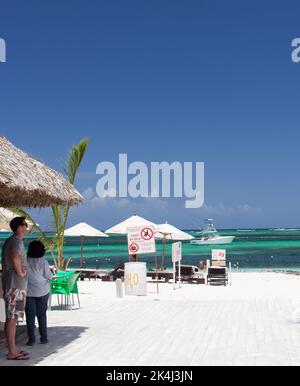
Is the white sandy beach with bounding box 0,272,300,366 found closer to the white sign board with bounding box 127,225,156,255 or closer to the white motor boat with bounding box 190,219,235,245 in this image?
the white sign board with bounding box 127,225,156,255

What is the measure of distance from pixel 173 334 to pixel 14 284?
8.92 feet

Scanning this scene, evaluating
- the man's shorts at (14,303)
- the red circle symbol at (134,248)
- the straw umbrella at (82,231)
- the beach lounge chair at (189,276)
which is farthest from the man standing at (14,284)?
the straw umbrella at (82,231)

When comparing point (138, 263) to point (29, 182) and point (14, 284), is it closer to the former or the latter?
point (29, 182)

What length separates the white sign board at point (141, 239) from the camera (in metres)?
16.3

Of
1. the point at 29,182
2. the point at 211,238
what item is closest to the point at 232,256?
the point at 211,238

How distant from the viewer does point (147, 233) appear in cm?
1634

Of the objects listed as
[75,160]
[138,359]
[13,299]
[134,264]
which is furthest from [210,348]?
[75,160]

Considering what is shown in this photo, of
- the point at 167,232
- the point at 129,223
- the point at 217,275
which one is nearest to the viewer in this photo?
the point at 129,223

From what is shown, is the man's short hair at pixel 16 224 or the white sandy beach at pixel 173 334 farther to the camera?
the man's short hair at pixel 16 224

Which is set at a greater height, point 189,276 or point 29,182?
point 29,182

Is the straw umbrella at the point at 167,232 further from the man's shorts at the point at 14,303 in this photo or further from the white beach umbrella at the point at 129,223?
the man's shorts at the point at 14,303
